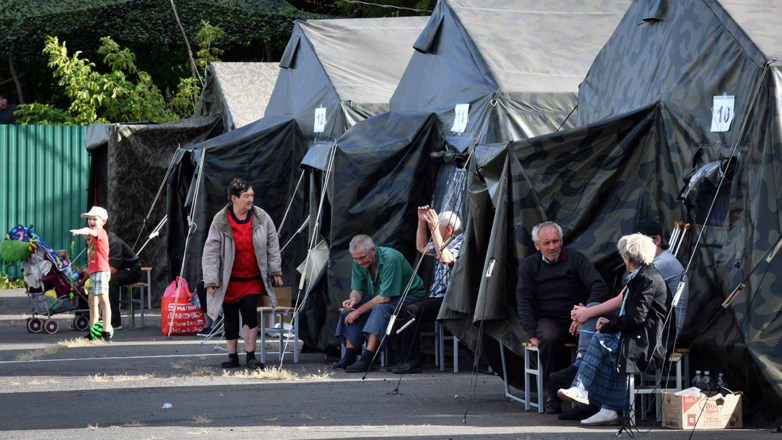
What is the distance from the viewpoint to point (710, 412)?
6520 mm

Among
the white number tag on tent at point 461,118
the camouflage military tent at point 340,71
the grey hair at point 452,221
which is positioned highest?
the camouflage military tent at point 340,71

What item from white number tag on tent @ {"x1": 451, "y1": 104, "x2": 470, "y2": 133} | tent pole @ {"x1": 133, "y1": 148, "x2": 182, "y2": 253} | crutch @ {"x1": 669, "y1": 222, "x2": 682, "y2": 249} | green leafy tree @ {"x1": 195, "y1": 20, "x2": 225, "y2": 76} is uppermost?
green leafy tree @ {"x1": 195, "y1": 20, "x2": 225, "y2": 76}

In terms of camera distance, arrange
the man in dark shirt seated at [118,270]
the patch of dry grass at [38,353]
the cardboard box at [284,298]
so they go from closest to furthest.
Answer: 1. the patch of dry grass at [38,353]
2. the cardboard box at [284,298]
3. the man in dark shirt seated at [118,270]

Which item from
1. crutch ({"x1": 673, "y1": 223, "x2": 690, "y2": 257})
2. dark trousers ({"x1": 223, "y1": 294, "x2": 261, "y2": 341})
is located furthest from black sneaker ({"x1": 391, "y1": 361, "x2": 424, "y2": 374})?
crutch ({"x1": 673, "y1": 223, "x2": 690, "y2": 257})

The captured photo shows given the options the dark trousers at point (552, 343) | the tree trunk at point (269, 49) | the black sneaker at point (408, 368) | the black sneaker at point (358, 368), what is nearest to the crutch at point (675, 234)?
the dark trousers at point (552, 343)

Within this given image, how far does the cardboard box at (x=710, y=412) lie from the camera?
6.50 metres

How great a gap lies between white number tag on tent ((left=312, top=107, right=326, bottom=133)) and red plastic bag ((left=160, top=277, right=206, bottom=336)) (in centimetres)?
254

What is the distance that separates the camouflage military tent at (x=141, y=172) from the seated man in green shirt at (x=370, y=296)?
648 centimetres

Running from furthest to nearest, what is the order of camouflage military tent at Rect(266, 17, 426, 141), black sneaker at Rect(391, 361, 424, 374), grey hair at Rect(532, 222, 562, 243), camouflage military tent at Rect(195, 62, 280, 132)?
1. camouflage military tent at Rect(195, 62, 280, 132)
2. camouflage military tent at Rect(266, 17, 426, 141)
3. black sneaker at Rect(391, 361, 424, 374)
4. grey hair at Rect(532, 222, 562, 243)

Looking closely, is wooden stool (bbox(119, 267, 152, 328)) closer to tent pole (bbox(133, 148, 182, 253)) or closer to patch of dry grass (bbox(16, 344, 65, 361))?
tent pole (bbox(133, 148, 182, 253))

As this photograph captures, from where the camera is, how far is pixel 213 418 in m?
7.31

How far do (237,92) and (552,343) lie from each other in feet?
34.2

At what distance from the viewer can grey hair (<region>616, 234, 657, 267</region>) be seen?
675cm

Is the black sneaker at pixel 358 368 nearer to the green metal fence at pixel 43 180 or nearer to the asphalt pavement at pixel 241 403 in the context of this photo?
the asphalt pavement at pixel 241 403
